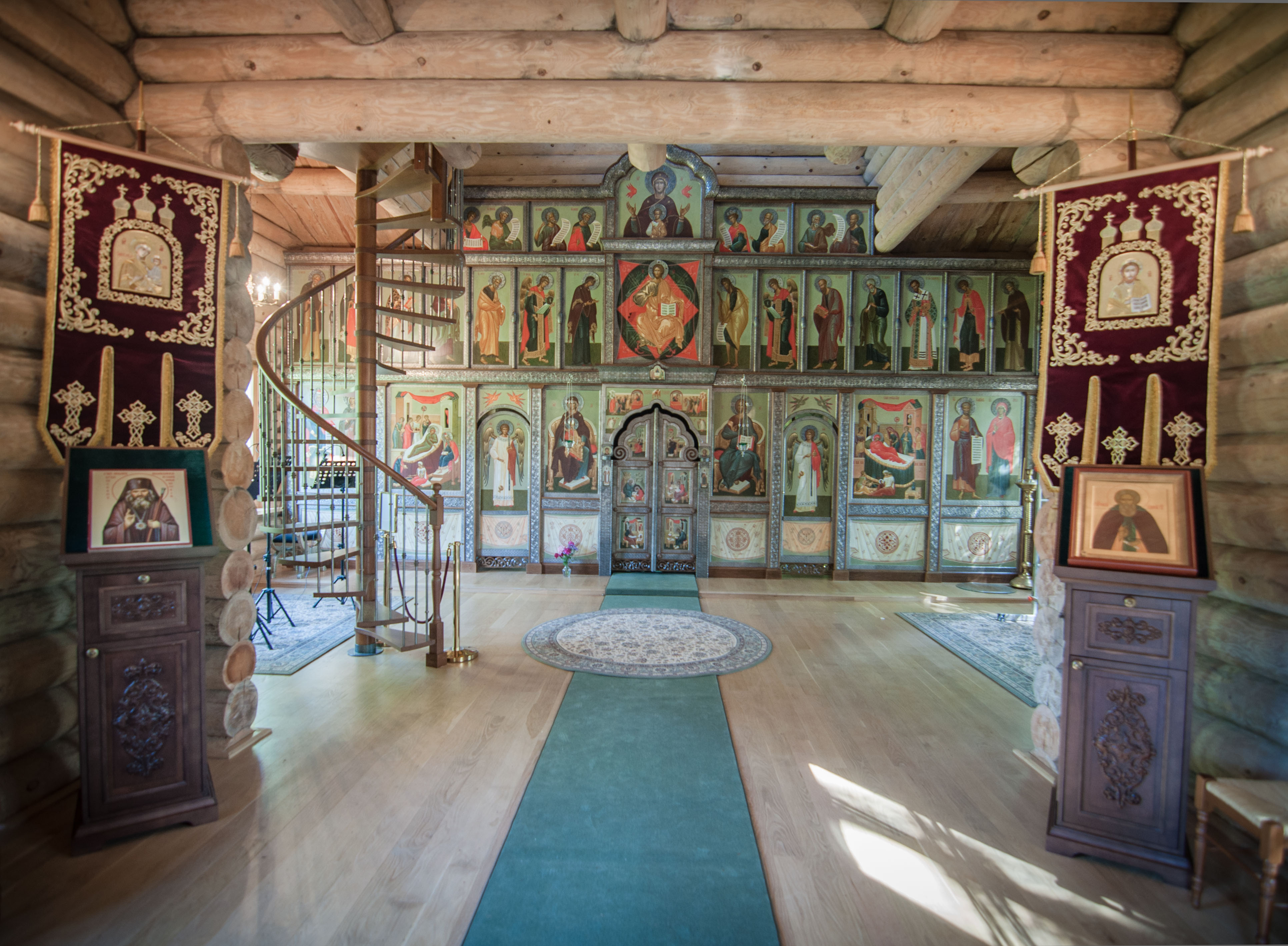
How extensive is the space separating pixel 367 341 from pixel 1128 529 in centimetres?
556

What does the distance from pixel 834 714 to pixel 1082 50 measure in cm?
424

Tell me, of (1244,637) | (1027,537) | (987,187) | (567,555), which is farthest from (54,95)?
(1027,537)

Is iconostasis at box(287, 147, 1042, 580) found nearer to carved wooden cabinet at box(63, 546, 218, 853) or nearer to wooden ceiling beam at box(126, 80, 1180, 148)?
wooden ceiling beam at box(126, 80, 1180, 148)

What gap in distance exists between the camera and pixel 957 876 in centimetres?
255

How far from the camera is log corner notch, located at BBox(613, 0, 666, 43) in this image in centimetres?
309

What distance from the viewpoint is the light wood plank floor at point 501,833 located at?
2258 millimetres

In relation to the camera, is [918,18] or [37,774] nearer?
[37,774]

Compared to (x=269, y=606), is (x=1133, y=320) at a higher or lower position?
higher

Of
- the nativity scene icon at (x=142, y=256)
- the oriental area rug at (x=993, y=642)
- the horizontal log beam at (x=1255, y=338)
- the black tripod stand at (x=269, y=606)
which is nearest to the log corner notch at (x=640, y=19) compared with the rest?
the nativity scene icon at (x=142, y=256)

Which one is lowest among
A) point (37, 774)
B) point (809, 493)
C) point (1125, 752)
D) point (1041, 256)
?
point (37, 774)

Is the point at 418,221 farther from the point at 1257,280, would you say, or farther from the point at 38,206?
the point at 1257,280

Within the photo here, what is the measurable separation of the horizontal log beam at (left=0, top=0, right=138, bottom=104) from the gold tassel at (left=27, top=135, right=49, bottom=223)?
1.36ft

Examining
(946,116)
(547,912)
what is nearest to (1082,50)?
(946,116)

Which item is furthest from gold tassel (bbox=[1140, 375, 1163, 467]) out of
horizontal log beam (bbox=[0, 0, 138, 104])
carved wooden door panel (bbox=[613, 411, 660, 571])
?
carved wooden door panel (bbox=[613, 411, 660, 571])
